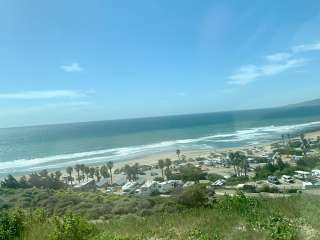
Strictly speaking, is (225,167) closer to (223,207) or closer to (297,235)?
(223,207)

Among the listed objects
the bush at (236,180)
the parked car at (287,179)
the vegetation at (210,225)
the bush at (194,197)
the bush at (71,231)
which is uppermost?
the bush at (71,231)

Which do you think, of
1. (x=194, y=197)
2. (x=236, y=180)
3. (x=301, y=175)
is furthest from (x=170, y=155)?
(x=194, y=197)

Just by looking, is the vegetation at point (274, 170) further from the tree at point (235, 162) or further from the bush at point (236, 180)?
the tree at point (235, 162)

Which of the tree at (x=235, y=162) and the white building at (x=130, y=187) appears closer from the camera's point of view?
the white building at (x=130, y=187)

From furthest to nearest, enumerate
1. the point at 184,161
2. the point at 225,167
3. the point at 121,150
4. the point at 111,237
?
1. the point at 121,150
2. the point at 184,161
3. the point at 225,167
4. the point at 111,237

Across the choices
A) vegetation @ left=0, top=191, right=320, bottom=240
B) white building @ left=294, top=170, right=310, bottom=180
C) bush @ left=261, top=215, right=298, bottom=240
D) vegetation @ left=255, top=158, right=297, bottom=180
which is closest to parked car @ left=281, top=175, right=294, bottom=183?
white building @ left=294, top=170, right=310, bottom=180

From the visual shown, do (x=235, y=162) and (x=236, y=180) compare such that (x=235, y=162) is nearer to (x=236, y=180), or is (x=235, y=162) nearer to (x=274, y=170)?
(x=274, y=170)

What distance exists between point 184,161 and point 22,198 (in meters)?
30.3

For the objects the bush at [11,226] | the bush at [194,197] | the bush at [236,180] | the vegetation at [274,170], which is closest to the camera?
the bush at [11,226]

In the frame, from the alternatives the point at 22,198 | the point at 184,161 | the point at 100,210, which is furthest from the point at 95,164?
the point at 100,210

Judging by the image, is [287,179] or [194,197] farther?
[287,179]

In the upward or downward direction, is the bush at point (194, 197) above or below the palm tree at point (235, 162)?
above

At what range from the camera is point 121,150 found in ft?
251

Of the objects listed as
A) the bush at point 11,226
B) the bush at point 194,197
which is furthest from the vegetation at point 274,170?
the bush at point 11,226
